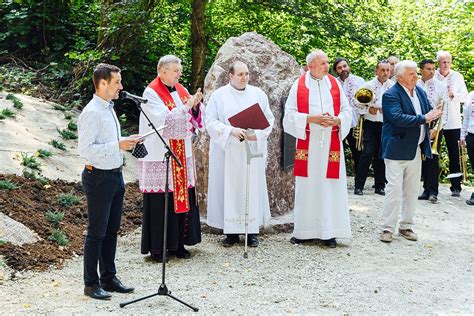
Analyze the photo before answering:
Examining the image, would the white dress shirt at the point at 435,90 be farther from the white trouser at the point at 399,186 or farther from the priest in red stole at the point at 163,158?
the priest in red stole at the point at 163,158

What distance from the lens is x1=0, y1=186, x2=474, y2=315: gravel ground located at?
5594 mm

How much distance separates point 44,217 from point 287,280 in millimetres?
3094

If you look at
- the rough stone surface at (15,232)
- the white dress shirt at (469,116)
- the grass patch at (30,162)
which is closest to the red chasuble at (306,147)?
the rough stone surface at (15,232)

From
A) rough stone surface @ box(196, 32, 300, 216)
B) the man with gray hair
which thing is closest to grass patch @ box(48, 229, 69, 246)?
rough stone surface @ box(196, 32, 300, 216)

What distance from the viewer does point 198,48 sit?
512 inches

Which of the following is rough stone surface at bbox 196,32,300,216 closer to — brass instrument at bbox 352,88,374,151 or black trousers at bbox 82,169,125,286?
brass instrument at bbox 352,88,374,151

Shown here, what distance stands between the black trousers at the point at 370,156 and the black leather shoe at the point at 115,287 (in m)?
5.72

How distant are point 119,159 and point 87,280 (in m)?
1.08

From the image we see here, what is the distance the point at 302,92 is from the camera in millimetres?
7812

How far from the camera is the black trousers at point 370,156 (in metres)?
10.7

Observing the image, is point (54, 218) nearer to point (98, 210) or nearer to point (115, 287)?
point (115, 287)

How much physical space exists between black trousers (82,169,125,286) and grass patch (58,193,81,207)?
9.26 ft

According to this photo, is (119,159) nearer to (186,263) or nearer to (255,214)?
(186,263)

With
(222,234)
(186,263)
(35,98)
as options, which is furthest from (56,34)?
(186,263)
